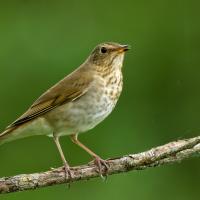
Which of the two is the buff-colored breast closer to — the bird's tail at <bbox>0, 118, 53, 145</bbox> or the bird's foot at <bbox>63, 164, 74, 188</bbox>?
the bird's tail at <bbox>0, 118, 53, 145</bbox>

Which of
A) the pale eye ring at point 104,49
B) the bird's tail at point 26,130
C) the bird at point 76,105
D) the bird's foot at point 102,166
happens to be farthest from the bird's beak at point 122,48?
the bird's foot at point 102,166

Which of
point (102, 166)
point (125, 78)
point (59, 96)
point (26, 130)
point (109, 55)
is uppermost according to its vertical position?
point (109, 55)

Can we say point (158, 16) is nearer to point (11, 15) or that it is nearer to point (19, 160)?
point (11, 15)

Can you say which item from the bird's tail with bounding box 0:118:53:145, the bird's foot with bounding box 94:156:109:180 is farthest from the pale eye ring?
the bird's foot with bounding box 94:156:109:180

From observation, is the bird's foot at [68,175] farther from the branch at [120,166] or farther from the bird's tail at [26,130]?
the bird's tail at [26,130]

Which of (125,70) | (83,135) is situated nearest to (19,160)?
(83,135)

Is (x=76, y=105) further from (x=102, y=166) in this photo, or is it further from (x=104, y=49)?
(x=102, y=166)

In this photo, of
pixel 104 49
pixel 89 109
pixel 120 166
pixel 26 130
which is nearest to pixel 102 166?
pixel 120 166
